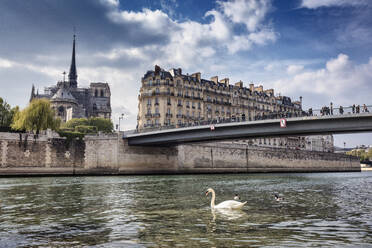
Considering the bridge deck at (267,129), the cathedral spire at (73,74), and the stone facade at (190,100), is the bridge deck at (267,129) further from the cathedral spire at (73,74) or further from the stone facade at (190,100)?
the cathedral spire at (73,74)

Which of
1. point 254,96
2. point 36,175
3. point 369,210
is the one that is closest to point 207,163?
point 36,175

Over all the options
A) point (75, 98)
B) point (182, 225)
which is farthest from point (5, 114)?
point (75, 98)

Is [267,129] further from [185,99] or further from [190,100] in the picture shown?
[190,100]

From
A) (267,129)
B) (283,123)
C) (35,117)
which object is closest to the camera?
(283,123)

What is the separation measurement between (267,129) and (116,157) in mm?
25500

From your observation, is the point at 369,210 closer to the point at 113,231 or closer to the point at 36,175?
the point at 113,231

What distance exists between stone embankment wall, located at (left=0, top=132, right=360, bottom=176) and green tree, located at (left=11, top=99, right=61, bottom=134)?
3123mm

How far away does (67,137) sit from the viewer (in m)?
50.6

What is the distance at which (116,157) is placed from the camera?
52062 millimetres

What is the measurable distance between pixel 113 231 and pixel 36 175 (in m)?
39.7

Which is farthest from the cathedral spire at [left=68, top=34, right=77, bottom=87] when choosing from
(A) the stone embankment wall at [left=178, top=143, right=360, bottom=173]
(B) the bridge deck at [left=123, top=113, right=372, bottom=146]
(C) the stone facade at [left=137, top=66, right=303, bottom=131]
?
(B) the bridge deck at [left=123, top=113, right=372, bottom=146]

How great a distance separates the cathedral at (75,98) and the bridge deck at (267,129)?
84.8 m

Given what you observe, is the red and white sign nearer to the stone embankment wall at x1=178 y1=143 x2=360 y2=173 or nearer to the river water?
the river water

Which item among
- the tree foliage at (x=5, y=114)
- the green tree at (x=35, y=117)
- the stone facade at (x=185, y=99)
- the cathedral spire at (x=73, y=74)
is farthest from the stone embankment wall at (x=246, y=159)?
the cathedral spire at (x=73, y=74)
